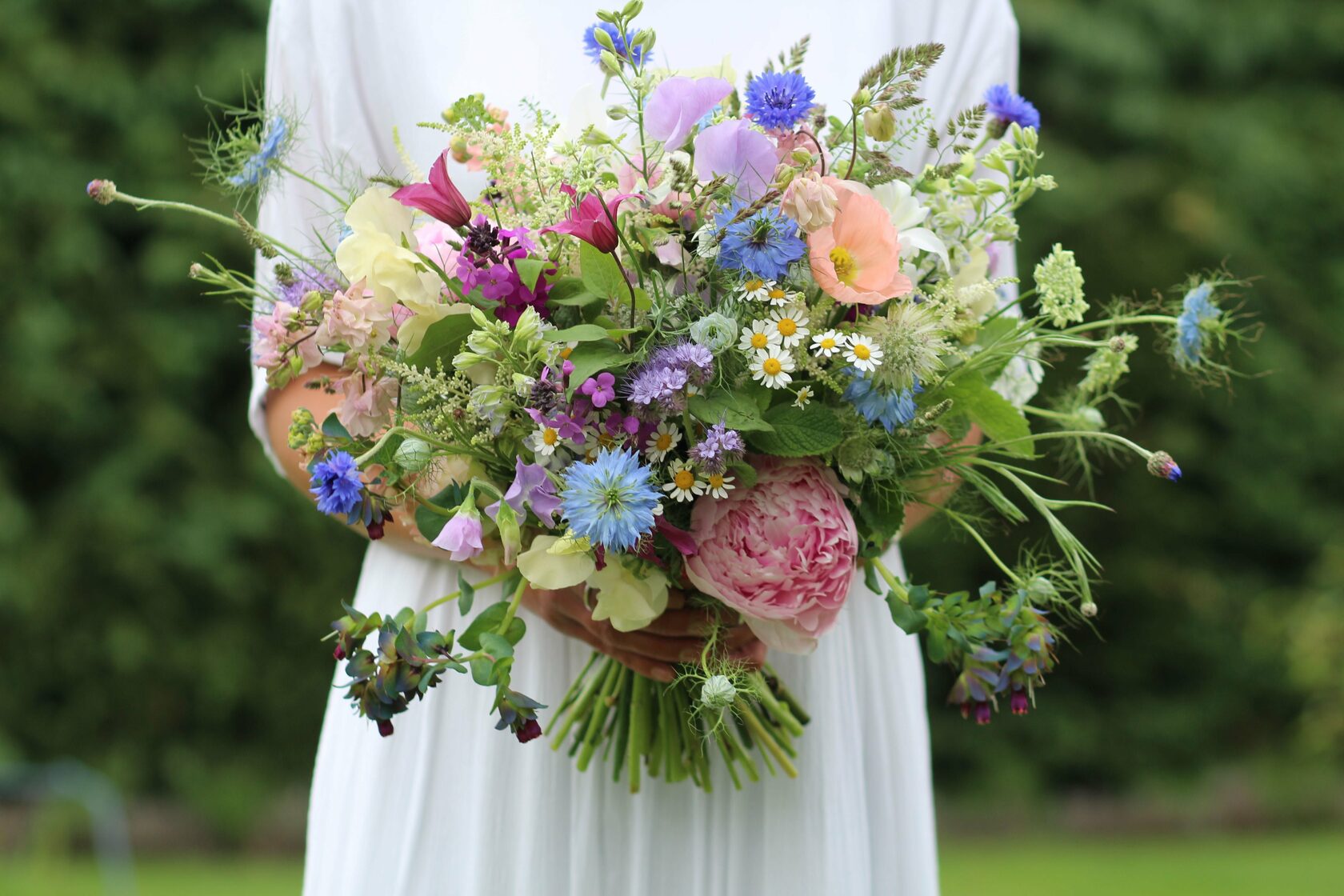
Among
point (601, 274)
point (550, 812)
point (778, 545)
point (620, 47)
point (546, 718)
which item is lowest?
point (550, 812)

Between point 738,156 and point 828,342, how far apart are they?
0.64 feet

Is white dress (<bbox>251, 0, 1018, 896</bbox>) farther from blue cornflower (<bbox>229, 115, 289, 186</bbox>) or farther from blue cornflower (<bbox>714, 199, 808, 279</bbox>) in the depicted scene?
blue cornflower (<bbox>714, 199, 808, 279</bbox>)

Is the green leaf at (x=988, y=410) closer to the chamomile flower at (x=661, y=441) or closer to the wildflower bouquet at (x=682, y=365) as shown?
the wildflower bouquet at (x=682, y=365)

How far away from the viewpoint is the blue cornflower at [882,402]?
1240 millimetres

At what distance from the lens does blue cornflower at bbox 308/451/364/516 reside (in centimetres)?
117

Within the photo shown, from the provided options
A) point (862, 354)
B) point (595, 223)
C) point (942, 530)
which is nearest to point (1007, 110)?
point (862, 354)

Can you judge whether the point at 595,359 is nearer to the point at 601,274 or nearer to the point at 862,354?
the point at 601,274

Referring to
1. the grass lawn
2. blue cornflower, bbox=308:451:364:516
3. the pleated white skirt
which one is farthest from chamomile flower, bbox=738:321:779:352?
the grass lawn

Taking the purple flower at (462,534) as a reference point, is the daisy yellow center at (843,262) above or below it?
above

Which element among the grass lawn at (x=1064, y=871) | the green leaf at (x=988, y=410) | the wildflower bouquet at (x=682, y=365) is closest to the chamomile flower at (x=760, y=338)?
the wildflower bouquet at (x=682, y=365)

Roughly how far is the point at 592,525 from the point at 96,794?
3.61 metres

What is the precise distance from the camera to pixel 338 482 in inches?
46.0

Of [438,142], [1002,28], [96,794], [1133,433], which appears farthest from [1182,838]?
[438,142]

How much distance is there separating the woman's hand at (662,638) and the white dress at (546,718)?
0.52 feet
